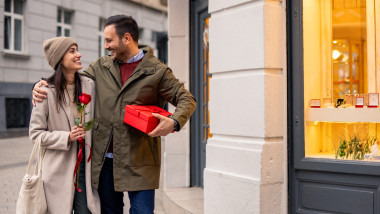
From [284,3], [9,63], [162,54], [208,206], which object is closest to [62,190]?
[208,206]

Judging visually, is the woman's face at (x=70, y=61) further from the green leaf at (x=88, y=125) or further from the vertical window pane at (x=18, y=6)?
the vertical window pane at (x=18, y=6)

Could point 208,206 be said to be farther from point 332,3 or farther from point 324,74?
point 332,3

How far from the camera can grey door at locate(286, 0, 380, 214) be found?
3.88 metres

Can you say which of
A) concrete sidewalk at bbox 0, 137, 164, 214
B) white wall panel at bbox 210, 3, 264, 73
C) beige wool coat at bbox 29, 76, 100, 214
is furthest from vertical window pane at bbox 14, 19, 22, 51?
beige wool coat at bbox 29, 76, 100, 214

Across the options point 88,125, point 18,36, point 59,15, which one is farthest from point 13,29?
point 88,125

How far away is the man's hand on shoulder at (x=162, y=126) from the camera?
119 inches

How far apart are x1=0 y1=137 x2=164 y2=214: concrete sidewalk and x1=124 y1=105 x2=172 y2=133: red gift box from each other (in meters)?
3.12

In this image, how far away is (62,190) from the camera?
10.5ft

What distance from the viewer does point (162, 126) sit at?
119 inches

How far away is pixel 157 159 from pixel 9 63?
46.1ft

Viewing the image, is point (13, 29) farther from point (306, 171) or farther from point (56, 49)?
point (306, 171)

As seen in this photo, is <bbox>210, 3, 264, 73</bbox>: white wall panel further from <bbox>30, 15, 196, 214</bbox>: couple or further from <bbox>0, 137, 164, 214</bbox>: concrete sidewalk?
<bbox>0, 137, 164, 214</bbox>: concrete sidewalk

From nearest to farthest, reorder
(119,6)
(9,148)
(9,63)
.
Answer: (9,148), (9,63), (119,6)

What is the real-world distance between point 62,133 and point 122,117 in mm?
423
